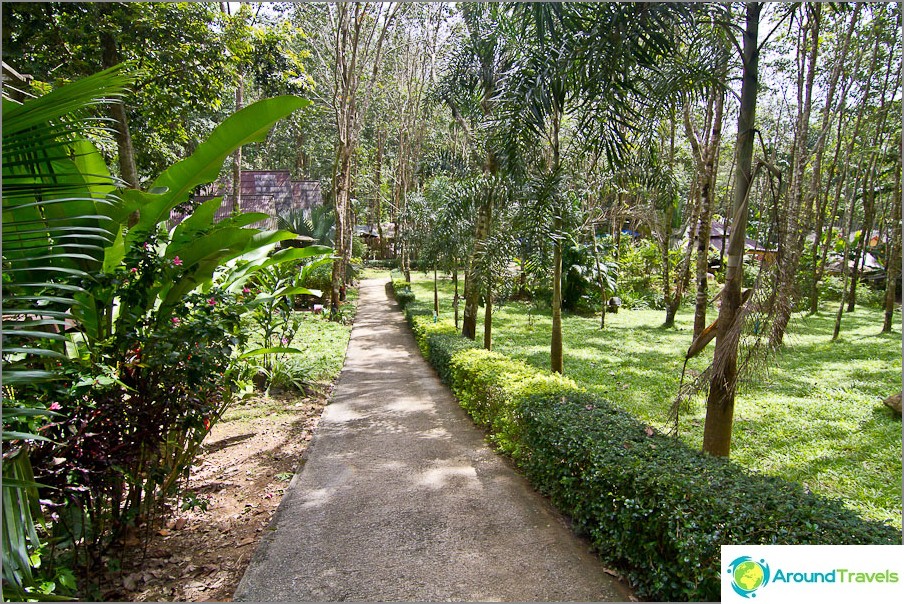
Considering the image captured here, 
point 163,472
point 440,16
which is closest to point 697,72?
point 163,472

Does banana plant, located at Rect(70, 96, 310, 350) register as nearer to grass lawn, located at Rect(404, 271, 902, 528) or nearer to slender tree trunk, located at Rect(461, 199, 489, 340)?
grass lawn, located at Rect(404, 271, 902, 528)

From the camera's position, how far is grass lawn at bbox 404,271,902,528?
464cm

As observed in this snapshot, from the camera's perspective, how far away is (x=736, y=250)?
357cm

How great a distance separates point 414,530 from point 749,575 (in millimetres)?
2103

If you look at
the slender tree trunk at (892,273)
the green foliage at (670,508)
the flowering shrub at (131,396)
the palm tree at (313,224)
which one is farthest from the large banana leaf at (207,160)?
the slender tree trunk at (892,273)

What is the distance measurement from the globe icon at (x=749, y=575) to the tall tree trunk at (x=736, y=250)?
4.64 feet

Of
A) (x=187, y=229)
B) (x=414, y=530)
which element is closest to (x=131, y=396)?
(x=187, y=229)

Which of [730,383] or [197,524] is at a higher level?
[730,383]

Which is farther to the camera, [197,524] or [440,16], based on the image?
[440,16]

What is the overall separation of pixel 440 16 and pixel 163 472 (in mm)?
15830

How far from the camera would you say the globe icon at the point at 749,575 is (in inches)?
88.1

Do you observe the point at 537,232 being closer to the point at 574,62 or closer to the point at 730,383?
the point at 574,62

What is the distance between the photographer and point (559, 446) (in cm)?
375
